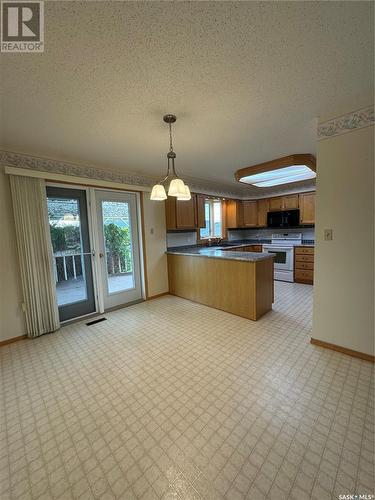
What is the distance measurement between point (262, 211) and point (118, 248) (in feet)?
13.4

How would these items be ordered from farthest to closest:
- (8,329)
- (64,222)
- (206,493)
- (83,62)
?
1. (64,222)
2. (8,329)
3. (83,62)
4. (206,493)

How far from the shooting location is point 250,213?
19.6 ft

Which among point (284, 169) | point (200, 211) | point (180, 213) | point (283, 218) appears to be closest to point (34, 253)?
point (180, 213)

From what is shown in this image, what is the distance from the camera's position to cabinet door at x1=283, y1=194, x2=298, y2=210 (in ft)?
17.2

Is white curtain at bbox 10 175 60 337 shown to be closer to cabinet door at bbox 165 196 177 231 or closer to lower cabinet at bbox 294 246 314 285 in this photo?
cabinet door at bbox 165 196 177 231

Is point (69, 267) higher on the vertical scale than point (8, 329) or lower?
higher

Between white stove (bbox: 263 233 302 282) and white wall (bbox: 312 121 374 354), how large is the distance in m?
2.83

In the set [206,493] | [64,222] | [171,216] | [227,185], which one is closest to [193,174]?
[171,216]

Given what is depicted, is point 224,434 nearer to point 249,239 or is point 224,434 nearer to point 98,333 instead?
point 98,333

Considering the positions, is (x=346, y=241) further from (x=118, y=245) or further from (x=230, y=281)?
(x=118, y=245)

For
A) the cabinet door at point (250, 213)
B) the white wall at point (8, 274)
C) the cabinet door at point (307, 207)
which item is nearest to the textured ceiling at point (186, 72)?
the white wall at point (8, 274)

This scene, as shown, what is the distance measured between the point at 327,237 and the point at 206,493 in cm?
224

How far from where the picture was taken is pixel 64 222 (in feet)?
10.3

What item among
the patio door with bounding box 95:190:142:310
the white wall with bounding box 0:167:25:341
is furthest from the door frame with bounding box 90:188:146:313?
the white wall with bounding box 0:167:25:341
